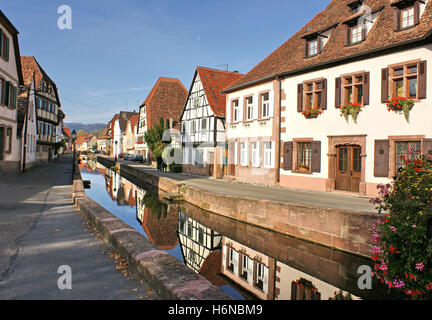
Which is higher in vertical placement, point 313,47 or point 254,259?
point 313,47

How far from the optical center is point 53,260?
473 centimetres

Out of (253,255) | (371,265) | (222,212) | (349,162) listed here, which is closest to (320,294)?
(371,265)

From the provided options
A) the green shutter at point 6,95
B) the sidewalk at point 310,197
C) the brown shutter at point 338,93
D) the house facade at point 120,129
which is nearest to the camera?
the sidewalk at point 310,197

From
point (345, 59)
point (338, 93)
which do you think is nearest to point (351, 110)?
point (338, 93)

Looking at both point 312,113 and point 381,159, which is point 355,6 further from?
point 381,159

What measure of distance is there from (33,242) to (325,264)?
6671 mm

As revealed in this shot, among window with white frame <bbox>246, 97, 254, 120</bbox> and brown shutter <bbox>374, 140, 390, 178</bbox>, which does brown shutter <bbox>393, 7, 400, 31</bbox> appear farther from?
window with white frame <bbox>246, 97, 254, 120</bbox>

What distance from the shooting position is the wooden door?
13.6m

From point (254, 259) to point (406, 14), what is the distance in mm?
11632

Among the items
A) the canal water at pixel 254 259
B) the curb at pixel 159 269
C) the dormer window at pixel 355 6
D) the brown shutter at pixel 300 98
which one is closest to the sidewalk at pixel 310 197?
the canal water at pixel 254 259

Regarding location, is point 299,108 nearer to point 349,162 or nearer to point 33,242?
point 349,162

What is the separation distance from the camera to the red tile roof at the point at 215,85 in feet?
81.7

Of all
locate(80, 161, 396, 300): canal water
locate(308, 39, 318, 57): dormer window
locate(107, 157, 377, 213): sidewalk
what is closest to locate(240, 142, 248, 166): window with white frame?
locate(107, 157, 377, 213): sidewalk

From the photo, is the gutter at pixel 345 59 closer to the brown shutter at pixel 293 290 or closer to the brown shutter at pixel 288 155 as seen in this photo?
the brown shutter at pixel 288 155
